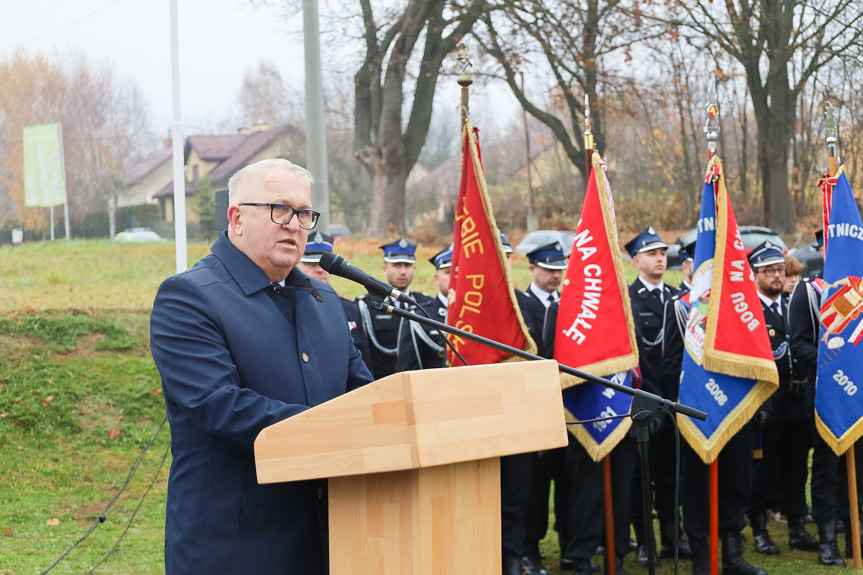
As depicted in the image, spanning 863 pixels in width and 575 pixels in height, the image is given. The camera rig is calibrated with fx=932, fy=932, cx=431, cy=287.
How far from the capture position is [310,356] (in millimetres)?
2641

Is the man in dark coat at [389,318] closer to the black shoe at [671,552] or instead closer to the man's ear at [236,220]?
the black shoe at [671,552]

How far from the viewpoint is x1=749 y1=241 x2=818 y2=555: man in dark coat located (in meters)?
6.50

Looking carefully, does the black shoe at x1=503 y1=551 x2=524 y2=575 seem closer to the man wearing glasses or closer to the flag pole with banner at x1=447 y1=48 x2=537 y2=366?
the flag pole with banner at x1=447 y1=48 x2=537 y2=366

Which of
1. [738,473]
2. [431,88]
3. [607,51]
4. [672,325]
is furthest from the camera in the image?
[431,88]

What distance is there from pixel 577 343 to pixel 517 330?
14.1 inches

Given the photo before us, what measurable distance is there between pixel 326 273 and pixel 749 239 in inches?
376

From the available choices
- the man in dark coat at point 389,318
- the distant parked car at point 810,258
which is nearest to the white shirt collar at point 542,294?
the man in dark coat at point 389,318

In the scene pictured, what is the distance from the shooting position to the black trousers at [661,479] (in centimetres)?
642

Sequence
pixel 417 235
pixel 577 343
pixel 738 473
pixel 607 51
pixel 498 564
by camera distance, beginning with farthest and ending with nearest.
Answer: pixel 417 235 → pixel 607 51 → pixel 738 473 → pixel 577 343 → pixel 498 564

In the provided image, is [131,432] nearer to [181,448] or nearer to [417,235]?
[181,448]

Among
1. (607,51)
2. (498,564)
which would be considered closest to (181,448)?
(498,564)

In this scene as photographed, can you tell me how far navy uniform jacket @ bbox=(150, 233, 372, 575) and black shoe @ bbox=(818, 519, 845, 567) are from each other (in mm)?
4656

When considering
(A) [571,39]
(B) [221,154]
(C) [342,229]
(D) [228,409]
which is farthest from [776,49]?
(B) [221,154]

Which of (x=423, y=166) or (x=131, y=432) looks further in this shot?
(x=423, y=166)
